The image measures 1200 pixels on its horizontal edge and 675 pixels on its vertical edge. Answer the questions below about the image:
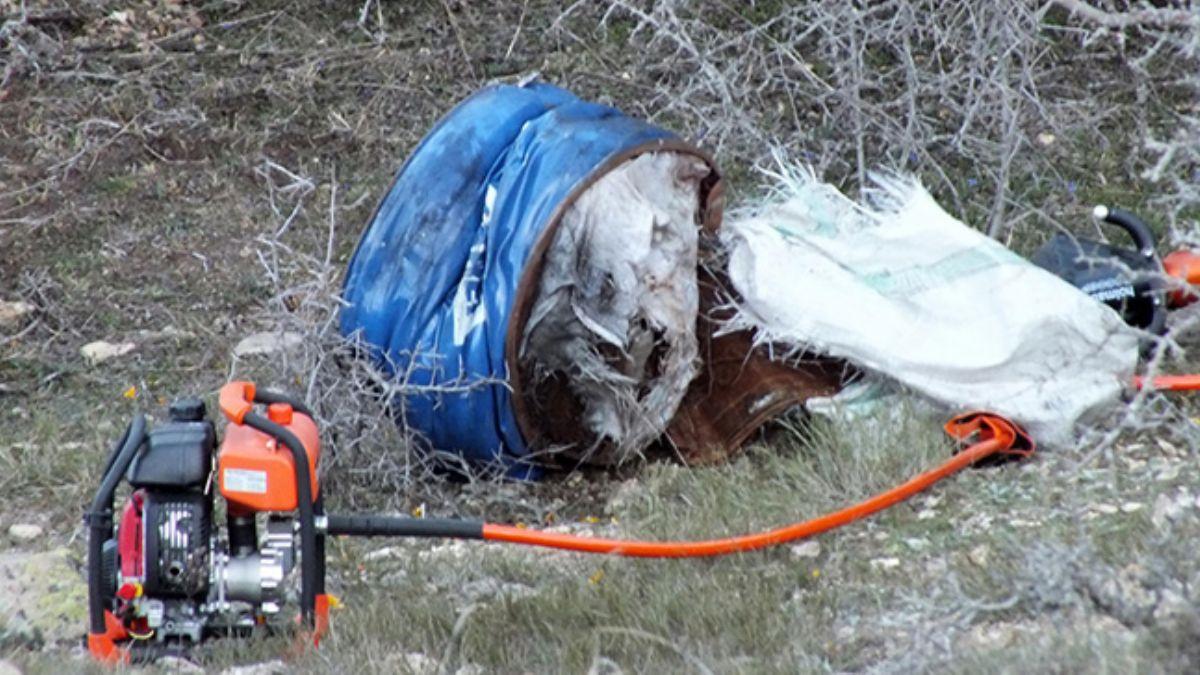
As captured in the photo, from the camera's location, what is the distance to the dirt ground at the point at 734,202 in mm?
3631

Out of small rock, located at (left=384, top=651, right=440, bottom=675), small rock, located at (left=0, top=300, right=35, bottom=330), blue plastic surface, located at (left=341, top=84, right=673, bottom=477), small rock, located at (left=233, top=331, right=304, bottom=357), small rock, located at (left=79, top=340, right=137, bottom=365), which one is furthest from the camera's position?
small rock, located at (left=0, top=300, right=35, bottom=330)

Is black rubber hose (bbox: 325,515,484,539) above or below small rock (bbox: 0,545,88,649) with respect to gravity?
above

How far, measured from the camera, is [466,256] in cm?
487

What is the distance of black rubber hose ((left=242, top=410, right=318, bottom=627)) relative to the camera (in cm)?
371

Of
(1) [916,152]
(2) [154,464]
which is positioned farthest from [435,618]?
(1) [916,152]

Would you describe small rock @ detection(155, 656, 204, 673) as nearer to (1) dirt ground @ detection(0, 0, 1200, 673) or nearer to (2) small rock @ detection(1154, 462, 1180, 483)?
(1) dirt ground @ detection(0, 0, 1200, 673)

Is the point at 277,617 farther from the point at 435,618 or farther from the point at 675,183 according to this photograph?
the point at 675,183

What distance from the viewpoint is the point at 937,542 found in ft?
13.5

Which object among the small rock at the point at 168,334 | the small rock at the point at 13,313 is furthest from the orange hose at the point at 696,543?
the small rock at the point at 13,313

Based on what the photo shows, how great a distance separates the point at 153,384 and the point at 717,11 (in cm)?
279

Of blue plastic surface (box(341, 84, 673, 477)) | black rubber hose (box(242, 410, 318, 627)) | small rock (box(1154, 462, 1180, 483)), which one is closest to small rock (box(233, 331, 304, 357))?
blue plastic surface (box(341, 84, 673, 477))

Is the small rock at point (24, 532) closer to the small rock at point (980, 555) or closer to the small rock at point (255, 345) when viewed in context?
the small rock at point (255, 345)

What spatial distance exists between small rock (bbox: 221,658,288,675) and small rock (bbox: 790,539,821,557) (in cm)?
125

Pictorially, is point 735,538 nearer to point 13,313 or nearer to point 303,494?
point 303,494
